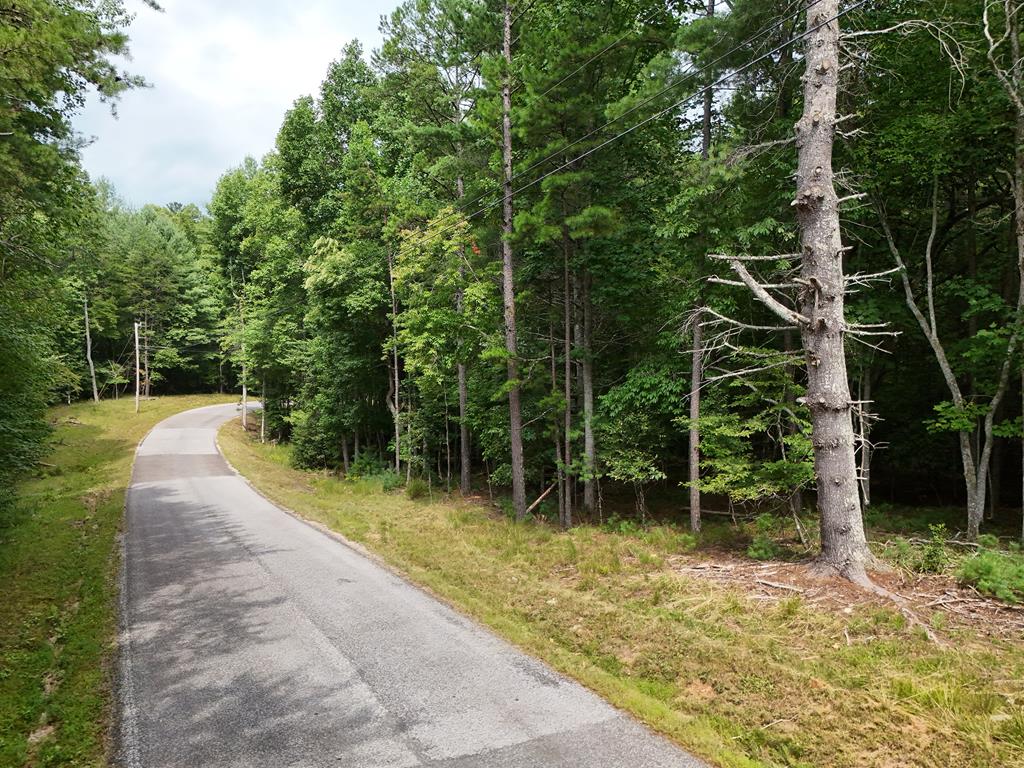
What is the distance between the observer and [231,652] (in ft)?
19.2

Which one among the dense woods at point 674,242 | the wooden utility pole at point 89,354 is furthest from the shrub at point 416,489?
the wooden utility pole at point 89,354

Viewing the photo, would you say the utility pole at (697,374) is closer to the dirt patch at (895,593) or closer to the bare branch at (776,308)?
the dirt patch at (895,593)

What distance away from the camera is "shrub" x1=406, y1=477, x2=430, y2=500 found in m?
17.8

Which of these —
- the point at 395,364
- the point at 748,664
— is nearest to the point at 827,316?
the point at 748,664

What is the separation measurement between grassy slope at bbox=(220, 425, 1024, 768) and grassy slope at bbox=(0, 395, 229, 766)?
13.1 feet

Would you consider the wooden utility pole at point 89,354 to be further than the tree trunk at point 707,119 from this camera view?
Yes

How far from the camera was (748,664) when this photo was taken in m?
5.05

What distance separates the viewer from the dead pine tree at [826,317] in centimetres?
661

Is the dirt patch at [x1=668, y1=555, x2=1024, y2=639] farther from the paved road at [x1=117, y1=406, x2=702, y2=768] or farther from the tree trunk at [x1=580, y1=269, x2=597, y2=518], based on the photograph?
the tree trunk at [x1=580, y1=269, x2=597, y2=518]

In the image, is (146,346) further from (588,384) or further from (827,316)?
(827,316)

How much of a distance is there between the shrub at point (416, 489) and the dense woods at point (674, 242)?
1.20 m

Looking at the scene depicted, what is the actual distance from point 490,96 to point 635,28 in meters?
3.63

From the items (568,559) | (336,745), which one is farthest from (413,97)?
(336,745)

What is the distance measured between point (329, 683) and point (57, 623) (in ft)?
15.2
